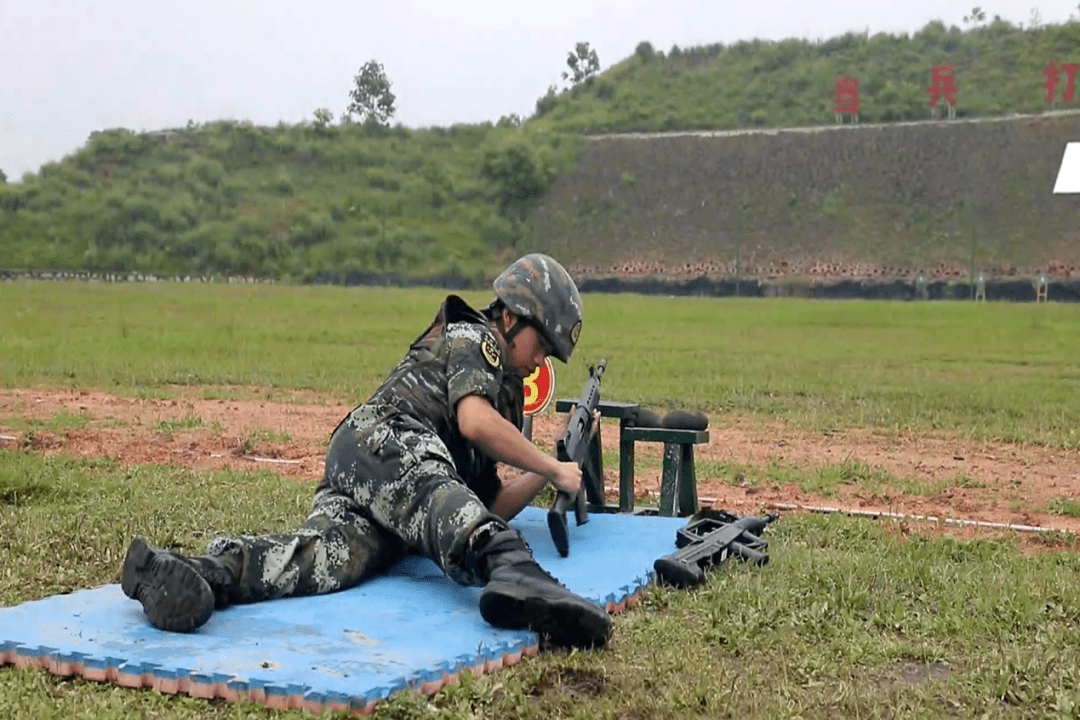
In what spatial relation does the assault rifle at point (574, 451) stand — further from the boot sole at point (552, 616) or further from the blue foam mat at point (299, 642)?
the boot sole at point (552, 616)

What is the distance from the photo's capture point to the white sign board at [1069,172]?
4600cm

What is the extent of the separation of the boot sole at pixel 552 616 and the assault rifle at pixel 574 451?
888 mm

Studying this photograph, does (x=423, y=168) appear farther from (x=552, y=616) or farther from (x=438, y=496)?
(x=552, y=616)

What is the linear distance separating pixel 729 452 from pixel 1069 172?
42183 mm

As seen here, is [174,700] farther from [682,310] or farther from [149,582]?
[682,310]

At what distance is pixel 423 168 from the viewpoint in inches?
2121

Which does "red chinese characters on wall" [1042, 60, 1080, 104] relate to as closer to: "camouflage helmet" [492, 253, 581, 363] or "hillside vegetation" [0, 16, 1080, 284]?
"hillside vegetation" [0, 16, 1080, 284]

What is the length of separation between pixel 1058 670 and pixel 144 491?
434 centimetres

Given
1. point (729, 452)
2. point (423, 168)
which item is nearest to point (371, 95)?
point (423, 168)

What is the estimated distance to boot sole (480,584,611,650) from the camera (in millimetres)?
3670

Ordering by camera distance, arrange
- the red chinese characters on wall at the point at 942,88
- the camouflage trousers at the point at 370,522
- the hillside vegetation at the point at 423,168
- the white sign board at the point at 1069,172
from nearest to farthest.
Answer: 1. the camouflage trousers at the point at 370,522
2. the hillside vegetation at the point at 423,168
3. the white sign board at the point at 1069,172
4. the red chinese characters on wall at the point at 942,88

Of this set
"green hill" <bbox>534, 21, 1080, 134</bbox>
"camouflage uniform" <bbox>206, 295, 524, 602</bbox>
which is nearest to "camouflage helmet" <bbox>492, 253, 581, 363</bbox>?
"camouflage uniform" <bbox>206, 295, 524, 602</bbox>

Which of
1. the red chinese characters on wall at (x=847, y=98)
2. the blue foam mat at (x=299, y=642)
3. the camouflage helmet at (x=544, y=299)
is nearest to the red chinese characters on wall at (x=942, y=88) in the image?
the red chinese characters on wall at (x=847, y=98)

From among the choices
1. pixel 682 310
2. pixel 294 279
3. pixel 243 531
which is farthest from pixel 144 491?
pixel 294 279
